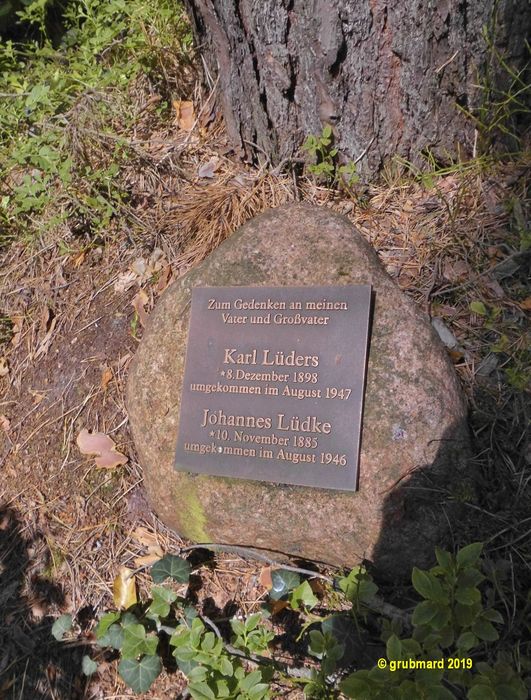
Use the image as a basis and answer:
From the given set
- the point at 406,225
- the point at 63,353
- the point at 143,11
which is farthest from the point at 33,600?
the point at 143,11

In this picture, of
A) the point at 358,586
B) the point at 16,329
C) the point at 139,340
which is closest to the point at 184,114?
the point at 139,340

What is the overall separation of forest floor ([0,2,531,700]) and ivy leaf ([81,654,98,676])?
58 mm

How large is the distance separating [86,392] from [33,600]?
0.87m

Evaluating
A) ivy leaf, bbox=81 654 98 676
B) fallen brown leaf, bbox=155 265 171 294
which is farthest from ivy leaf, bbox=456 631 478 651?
fallen brown leaf, bbox=155 265 171 294

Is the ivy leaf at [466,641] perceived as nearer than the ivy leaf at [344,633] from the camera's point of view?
Yes

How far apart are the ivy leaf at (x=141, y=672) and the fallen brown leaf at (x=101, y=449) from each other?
0.78 metres

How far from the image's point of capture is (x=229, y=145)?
283cm

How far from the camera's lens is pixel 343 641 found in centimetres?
176

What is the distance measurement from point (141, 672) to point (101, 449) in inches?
35.4

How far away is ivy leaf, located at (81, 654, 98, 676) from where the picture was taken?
82.3 inches

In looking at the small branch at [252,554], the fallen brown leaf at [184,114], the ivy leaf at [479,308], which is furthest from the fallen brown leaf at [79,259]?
the ivy leaf at [479,308]

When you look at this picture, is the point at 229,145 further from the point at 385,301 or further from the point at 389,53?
the point at 385,301

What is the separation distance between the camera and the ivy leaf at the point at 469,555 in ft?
4.89

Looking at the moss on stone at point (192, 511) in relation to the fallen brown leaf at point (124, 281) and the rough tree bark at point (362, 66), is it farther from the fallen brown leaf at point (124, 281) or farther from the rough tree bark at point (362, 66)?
the rough tree bark at point (362, 66)
